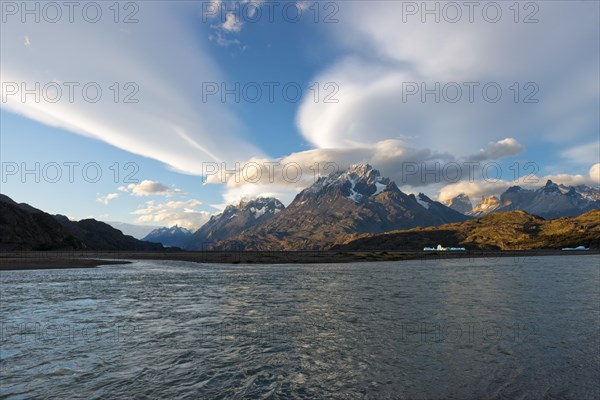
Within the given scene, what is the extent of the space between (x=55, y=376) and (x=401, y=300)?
34344 mm

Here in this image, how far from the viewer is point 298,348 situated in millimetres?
22375

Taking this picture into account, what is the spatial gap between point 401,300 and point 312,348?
74.6ft

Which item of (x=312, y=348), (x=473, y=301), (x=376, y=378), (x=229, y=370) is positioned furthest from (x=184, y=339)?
(x=473, y=301)

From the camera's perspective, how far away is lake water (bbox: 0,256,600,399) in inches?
629

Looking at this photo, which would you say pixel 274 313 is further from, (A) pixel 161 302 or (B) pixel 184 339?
(A) pixel 161 302

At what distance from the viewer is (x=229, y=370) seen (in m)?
18.3

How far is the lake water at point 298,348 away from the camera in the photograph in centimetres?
1597

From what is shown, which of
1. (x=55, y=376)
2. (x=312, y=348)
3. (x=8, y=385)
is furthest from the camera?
(x=312, y=348)

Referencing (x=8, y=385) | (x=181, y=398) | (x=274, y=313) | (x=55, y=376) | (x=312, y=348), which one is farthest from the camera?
(x=274, y=313)

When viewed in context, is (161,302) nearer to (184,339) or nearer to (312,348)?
(184,339)

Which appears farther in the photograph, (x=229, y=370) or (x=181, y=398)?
(x=229, y=370)

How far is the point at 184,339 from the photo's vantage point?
24141 millimetres

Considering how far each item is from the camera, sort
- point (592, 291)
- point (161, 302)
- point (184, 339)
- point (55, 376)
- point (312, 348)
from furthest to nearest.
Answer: point (592, 291)
point (161, 302)
point (184, 339)
point (312, 348)
point (55, 376)

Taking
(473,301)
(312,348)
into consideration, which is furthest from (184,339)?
(473,301)
